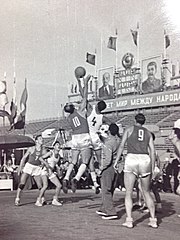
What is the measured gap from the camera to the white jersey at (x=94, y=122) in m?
1.57

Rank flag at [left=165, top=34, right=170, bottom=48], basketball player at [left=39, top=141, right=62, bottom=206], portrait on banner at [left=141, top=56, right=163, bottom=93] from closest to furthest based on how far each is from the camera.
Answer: portrait on banner at [left=141, top=56, right=163, bottom=93] → flag at [left=165, top=34, right=170, bottom=48] → basketball player at [left=39, top=141, right=62, bottom=206]

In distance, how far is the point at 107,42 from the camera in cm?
162

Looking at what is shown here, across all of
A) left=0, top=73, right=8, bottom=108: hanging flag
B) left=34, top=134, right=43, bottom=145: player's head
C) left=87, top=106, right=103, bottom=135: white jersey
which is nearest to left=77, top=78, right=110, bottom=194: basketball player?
left=87, top=106, right=103, bottom=135: white jersey

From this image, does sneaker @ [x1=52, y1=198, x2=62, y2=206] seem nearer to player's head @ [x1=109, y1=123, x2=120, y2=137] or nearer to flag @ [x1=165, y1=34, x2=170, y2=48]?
player's head @ [x1=109, y1=123, x2=120, y2=137]

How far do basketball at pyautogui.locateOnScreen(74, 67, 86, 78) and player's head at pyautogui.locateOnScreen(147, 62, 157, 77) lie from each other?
29cm

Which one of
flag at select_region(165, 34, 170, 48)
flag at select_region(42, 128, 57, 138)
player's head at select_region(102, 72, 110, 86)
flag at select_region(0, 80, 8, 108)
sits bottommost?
flag at select_region(42, 128, 57, 138)

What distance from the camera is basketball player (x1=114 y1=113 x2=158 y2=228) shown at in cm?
151

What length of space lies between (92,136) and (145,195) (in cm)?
31

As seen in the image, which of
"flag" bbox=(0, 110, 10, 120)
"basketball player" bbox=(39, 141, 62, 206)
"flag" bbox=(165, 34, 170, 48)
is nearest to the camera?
"flag" bbox=(165, 34, 170, 48)

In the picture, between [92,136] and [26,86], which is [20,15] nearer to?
[26,86]

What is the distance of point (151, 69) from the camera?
56.9 inches

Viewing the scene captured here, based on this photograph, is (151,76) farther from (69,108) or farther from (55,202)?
(55,202)

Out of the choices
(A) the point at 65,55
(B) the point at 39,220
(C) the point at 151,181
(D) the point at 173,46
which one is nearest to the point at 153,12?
(D) the point at 173,46

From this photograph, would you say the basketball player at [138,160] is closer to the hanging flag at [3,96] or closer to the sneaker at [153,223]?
the sneaker at [153,223]
